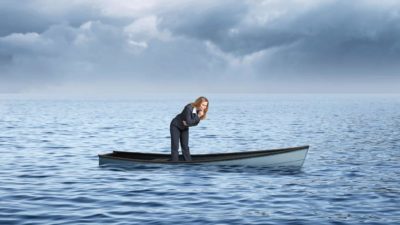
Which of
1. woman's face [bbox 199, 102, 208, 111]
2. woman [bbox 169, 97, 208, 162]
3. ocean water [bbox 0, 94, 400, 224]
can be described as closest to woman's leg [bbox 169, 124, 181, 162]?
woman [bbox 169, 97, 208, 162]

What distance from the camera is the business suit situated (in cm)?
2058

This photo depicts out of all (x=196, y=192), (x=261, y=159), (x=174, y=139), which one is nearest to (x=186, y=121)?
(x=174, y=139)

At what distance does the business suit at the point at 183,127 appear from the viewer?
20578 millimetres

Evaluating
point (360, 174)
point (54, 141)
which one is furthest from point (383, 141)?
point (54, 141)

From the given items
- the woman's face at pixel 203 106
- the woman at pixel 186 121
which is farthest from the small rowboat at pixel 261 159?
the woman's face at pixel 203 106

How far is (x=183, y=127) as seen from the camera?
71.1 feet

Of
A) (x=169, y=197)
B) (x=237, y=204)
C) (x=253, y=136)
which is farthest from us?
(x=253, y=136)

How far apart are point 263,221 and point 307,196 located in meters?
3.61

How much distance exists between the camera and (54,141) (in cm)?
3753

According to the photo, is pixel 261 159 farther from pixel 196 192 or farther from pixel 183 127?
pixel 196 192

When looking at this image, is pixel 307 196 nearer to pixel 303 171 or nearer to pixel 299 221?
pixel 299 221

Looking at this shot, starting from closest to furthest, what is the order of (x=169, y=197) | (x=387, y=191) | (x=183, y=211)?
(x=183, y=211)
(x=169, y=197)
(x=387, y=191)

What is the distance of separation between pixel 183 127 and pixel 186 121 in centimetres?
85

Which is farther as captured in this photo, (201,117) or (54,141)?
(54,141)
